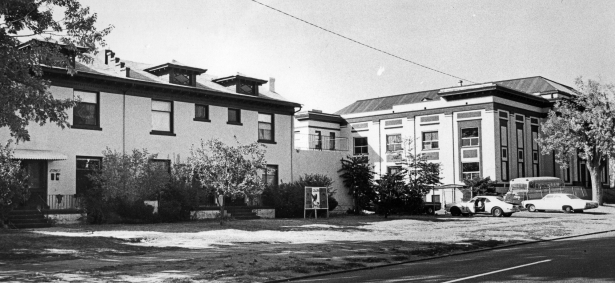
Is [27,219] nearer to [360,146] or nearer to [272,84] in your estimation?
[272,84]

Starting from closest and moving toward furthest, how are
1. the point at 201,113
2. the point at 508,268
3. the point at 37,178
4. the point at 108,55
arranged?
the point at 508,268 < the point at 37,178 < the point at 108,55 < the point at 201,113

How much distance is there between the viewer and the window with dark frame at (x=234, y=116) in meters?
37.0

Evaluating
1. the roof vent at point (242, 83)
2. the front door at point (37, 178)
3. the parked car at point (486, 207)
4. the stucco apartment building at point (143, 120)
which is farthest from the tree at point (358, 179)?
the front door at point (37, 178)

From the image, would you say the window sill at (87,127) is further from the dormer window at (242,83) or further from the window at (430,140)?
the window at (430,140)

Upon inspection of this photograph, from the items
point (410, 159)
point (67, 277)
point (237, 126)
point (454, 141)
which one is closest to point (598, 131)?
point (454, 141)

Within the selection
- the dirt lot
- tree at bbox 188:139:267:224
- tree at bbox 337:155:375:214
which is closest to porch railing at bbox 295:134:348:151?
tree at bbox 337:155:375:214

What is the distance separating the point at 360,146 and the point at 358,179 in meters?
23.0

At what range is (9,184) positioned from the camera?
2234cm

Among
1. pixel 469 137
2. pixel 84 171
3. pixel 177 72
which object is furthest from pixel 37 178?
pixel 469 137

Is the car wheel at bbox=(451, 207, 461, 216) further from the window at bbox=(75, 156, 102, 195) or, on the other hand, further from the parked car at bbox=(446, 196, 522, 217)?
the window at bbox=(75, 156, 102, 195)

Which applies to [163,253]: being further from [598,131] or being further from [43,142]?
[598,131]

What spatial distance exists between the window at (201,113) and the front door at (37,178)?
365 inches

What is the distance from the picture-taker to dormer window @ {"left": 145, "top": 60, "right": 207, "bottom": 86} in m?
34.2

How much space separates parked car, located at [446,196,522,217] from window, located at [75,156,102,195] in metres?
22.9
